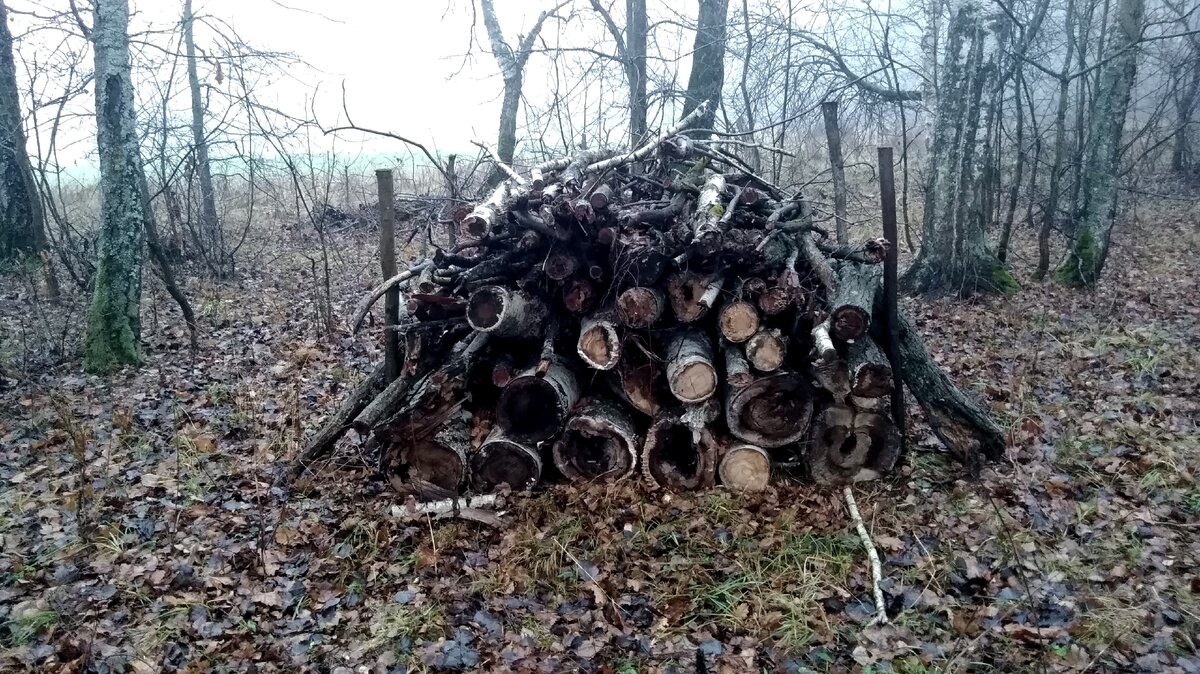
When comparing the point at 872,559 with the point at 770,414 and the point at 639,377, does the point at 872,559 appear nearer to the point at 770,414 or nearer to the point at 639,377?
the point at 770,414

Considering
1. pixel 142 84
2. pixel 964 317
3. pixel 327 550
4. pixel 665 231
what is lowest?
pixel 327 550

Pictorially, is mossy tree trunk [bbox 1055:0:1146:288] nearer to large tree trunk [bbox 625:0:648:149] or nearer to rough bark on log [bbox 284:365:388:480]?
large tree trunk [bbox 625:0:648:149]

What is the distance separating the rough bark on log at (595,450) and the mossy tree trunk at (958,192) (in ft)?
19.7

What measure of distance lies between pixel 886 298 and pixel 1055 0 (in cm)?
1736

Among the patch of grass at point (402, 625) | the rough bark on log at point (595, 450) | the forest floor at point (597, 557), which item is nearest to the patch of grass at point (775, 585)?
the forest floor at point (597, 557)

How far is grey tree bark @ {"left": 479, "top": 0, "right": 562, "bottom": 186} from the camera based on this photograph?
45.9 feet

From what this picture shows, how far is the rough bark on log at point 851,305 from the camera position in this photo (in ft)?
14.7

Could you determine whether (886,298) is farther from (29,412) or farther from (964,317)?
(29,412)

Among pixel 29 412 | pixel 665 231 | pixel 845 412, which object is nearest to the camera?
pixel 845 412

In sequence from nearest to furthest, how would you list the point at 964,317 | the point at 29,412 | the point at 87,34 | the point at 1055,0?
the point at 29,412 → the point at 964,317 → the point at 87,34 → the point at 1055,0

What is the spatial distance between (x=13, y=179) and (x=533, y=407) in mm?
9613

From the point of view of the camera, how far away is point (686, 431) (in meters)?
4.80

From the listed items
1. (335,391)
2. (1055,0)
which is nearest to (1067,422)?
(335,391)

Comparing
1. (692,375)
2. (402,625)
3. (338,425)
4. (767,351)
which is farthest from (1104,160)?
(402,625)
